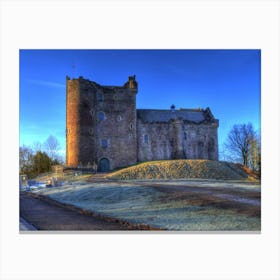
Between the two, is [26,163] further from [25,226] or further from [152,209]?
[152,209]

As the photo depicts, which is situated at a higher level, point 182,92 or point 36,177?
point 182,92

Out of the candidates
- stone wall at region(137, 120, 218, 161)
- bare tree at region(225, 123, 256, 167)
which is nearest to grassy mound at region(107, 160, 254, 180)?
bare tree at region(225, 123, 256, 167)

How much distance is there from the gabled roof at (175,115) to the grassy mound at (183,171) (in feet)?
31.2

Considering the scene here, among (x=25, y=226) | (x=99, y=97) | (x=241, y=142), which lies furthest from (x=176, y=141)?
(x=25, y=226)

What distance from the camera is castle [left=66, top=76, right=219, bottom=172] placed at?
2548 centimetres

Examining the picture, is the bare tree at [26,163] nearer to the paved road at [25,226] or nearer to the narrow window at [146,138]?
the paved road at [25,226]

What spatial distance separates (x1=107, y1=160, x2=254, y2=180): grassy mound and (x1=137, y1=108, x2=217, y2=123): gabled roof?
31.2ft

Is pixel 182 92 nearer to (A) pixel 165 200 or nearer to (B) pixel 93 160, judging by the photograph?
(A) pixel 165 200

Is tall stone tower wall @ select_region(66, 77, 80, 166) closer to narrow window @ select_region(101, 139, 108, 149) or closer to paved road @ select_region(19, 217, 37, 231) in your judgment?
narrow window @ select_region(101, 139, 108, 149)

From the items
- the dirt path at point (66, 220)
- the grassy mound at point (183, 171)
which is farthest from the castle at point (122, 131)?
the dirt path at point (66, 220)

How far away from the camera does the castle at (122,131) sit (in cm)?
2548
